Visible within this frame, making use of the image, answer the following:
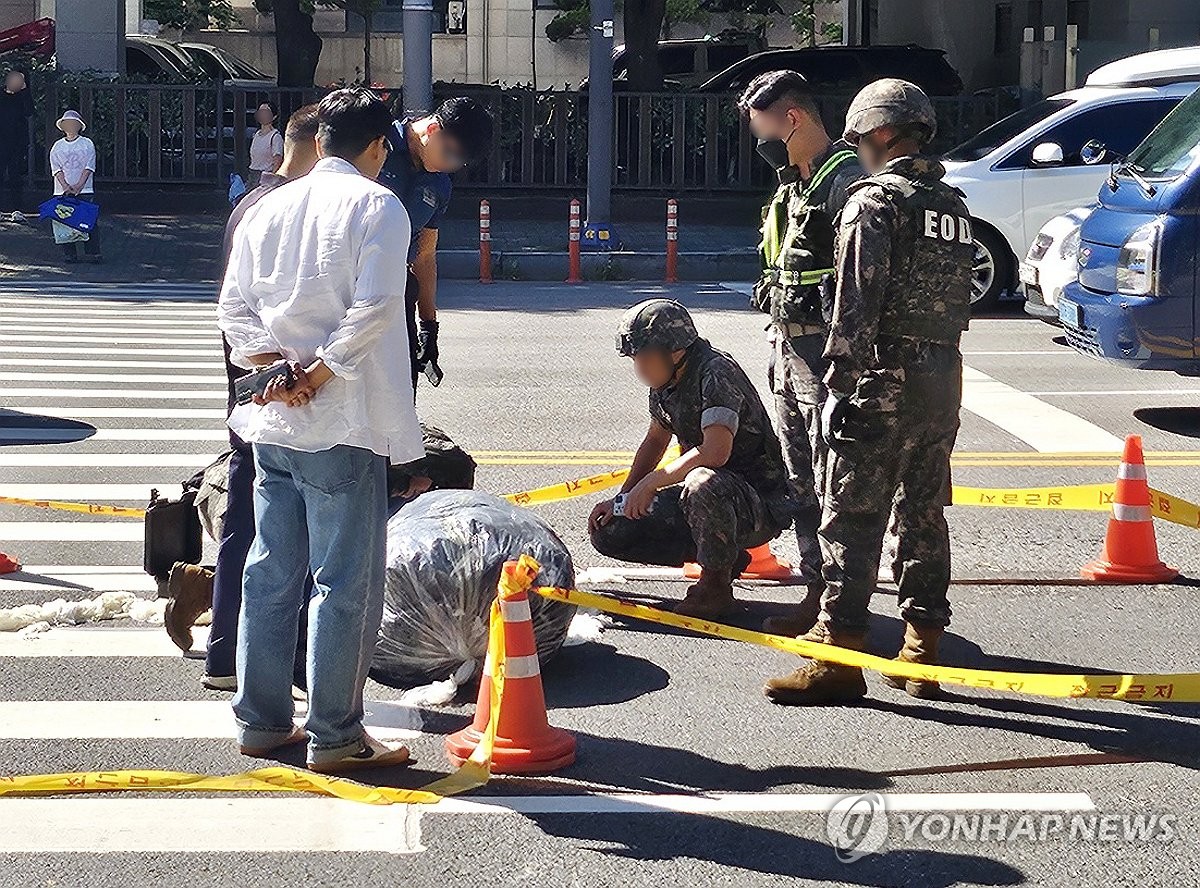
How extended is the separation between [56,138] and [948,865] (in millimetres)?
22431

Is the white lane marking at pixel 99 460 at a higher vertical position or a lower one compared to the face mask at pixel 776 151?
lower

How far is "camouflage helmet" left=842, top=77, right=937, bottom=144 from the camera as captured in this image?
225 inches

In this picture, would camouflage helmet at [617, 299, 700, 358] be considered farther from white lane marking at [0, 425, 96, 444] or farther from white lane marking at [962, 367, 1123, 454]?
white lane marking at [0, 425, 96, 444]

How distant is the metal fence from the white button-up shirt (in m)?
20.0

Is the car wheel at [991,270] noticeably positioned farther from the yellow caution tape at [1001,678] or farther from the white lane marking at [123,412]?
the yellow caution tape at [1001,678]

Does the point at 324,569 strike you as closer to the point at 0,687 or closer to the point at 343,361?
the point at 343,361

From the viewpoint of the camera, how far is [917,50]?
1058 inches

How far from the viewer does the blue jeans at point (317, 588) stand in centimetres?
501

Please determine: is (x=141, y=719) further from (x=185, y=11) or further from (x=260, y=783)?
(x=185, y=11)

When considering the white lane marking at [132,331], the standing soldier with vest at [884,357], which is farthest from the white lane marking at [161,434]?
the standing soldier with vest at [884,357]

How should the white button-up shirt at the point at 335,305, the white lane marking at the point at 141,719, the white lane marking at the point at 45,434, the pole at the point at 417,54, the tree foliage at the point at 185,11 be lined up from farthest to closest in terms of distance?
the tree foliage at the point at 185,11
the pole at the point at 417,54
the white lane marking at the point at 45,434
the white lane marking at the point at 141,719
the white button-up shirt at the point at 335,305

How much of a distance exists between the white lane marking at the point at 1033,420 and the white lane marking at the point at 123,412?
484 centimetres

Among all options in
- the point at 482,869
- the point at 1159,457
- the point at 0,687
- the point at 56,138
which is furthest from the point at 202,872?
the point at 56,138

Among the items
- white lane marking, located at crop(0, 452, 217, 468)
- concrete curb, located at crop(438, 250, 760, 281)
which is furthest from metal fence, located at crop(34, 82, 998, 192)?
white lane marking, located at crop(0, 452, 217, 468)
